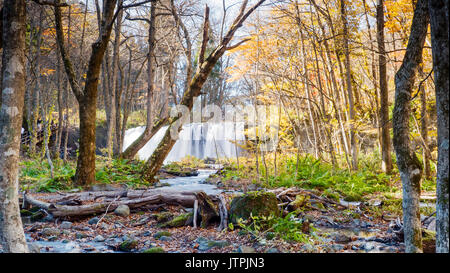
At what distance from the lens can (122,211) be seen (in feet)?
14.6

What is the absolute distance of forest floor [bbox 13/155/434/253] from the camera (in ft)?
9.89

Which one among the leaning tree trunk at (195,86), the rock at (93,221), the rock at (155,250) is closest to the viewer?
the rock at (155,250)

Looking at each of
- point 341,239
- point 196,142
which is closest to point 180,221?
point 341,239

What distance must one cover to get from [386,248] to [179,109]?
550cm

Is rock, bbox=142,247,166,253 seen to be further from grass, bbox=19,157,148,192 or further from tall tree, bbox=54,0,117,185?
grass, bbox=19,157,148,192

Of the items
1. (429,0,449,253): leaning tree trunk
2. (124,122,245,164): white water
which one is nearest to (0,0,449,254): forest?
(429,0,449,253): leaning tree trunk

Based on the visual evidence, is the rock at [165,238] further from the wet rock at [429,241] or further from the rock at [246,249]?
the wet rock at [429,241]

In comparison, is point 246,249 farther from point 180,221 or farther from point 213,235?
point 180,221

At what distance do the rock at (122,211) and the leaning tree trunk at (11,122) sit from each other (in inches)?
87.2

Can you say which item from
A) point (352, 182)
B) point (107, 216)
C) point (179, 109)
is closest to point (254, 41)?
point (179, 109)

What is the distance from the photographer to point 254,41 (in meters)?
8.68

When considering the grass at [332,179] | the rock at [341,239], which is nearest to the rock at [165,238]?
the rock at [341,239]

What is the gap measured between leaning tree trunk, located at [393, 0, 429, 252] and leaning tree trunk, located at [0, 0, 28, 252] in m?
2.92

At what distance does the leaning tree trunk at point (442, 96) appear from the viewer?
1.71 meters
